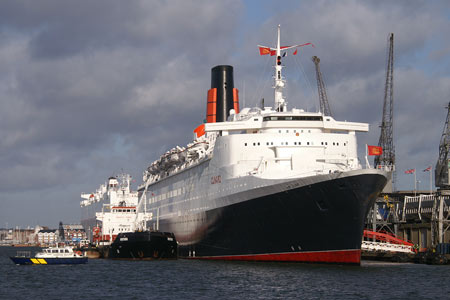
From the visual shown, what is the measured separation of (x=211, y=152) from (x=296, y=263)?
47.5 ft

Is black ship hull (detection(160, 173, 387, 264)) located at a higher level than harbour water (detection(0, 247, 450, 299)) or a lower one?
higher

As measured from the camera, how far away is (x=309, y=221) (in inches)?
1774

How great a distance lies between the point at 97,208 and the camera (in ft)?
359

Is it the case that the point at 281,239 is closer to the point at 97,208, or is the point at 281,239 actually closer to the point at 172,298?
the point at 172,298

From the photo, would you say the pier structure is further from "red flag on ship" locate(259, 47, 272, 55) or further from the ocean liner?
"red flag on ship" locate(259, 47, 272, 55)

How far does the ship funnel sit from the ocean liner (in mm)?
7897

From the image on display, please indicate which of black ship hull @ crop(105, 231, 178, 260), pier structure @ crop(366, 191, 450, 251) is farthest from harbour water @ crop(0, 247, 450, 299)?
pier structure @ crop(366, 191, 450, 251)

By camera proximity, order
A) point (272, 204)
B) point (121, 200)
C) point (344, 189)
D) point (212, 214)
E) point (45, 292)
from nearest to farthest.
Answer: point (45, 292)
point (344, 189)
point (272, 204)
point (212, 214)
point (121, 200)

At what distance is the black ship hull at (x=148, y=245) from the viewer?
62.8 meters

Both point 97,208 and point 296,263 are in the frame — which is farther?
point 97,208

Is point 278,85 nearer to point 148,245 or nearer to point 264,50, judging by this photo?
point 264,50

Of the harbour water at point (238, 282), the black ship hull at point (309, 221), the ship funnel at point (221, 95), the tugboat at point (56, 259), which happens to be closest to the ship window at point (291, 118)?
the black ship hull at point (309, 221)

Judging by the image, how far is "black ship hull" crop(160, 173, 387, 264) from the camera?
144 ft

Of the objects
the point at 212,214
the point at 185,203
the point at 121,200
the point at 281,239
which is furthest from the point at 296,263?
the point at 121,200
